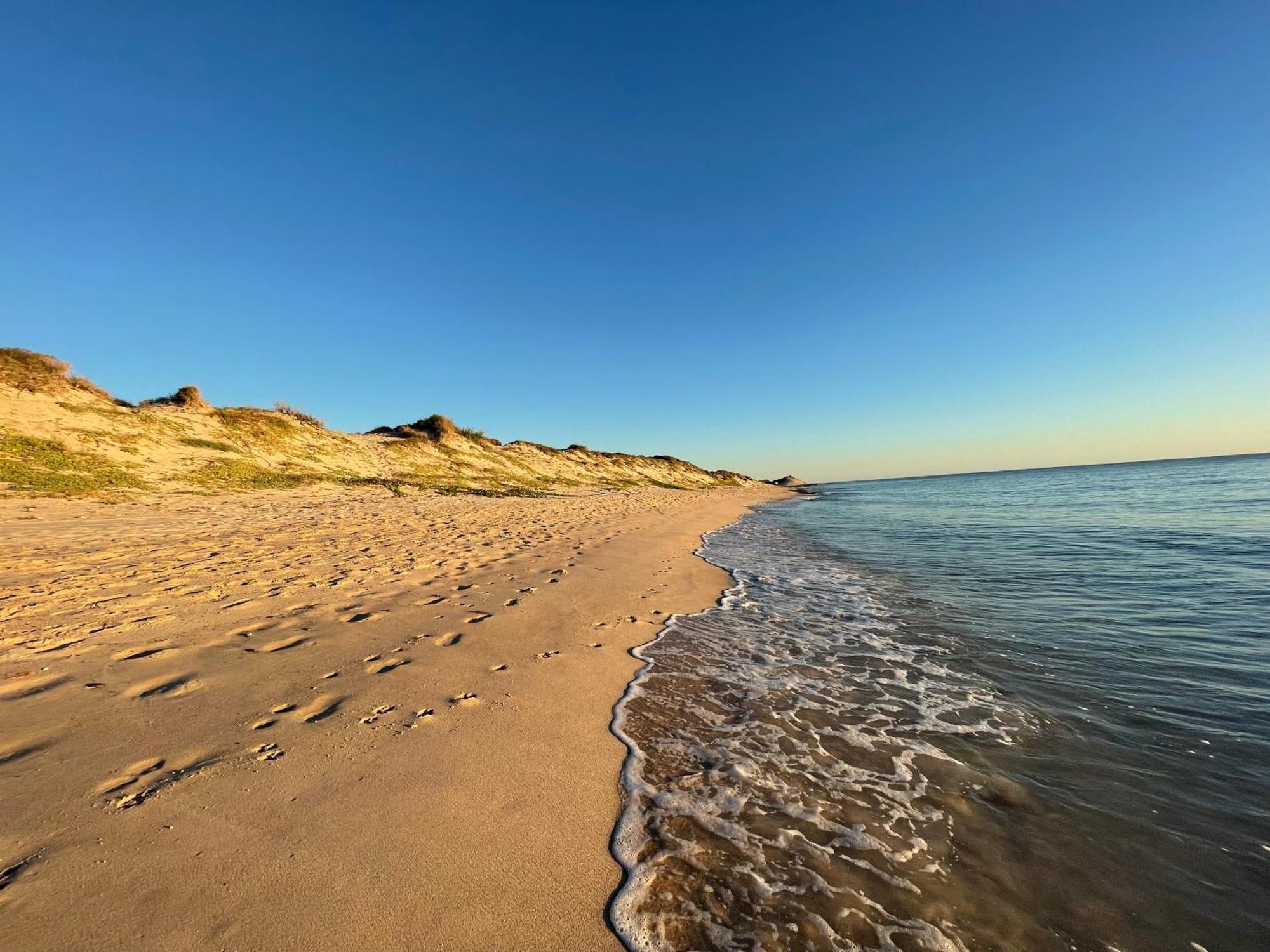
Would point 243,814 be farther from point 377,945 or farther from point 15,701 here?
point 15,701

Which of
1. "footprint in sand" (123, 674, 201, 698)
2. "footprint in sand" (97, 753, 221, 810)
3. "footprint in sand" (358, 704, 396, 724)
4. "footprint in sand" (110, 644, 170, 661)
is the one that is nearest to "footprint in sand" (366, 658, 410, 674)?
"footprint in sand" (358, 704, 396, 724)

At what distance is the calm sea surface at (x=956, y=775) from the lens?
265cm

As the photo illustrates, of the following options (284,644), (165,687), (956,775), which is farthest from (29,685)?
(956,775)

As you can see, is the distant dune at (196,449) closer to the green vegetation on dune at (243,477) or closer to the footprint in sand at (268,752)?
the green vegetation on dune at (243,477)

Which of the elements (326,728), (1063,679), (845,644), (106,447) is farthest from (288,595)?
(106,447)

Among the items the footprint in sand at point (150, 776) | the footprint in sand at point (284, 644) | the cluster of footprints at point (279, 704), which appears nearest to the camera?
the footprint in sand at point (150, 776)

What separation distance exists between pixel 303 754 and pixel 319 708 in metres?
0.68

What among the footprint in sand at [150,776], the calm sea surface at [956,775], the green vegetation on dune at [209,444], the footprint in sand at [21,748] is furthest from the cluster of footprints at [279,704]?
the green vegetation on dune at [209,444]

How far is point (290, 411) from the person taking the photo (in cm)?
3631

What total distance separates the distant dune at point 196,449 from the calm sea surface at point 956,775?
66.8 ft

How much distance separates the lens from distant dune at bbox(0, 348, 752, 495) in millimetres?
17141

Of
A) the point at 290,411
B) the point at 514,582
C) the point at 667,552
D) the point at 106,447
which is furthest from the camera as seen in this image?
the point at 290,411

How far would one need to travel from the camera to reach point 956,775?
396 centimetres

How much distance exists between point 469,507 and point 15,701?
16.5 metres
